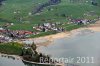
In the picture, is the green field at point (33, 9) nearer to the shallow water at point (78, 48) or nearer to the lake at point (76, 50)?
the shallow water at point (78, 48)

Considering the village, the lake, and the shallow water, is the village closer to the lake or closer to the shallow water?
the shallow water

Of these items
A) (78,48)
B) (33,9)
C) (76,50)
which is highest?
(76,50)

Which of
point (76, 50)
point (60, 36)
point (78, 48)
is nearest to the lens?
point (76, 50)

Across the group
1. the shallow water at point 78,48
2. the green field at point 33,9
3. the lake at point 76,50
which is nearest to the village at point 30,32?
the green field at point 33,9

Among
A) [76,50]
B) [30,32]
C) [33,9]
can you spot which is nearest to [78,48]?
[76,50]

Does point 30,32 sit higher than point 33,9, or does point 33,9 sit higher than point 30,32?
point 30,32

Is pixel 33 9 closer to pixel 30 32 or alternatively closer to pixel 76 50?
pixel 30 32
